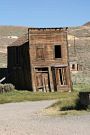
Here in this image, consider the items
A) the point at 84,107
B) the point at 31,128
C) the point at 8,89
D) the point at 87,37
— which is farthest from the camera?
the point at 87,37

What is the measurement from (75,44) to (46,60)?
5417 centimetres

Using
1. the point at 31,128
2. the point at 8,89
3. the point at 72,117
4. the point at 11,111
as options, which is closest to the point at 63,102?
the point at 11,111

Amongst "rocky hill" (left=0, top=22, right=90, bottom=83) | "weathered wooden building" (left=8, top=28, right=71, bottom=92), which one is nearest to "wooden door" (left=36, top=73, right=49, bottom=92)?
"weathered wooden building" (left=8, top=28, right=71, bottom=92)

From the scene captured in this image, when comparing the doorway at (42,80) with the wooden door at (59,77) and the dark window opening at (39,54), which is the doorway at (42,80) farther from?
the dark window opening at (39,54)

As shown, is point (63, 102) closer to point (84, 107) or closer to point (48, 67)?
point (84, 107)

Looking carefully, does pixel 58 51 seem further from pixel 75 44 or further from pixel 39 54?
pixel 75 44

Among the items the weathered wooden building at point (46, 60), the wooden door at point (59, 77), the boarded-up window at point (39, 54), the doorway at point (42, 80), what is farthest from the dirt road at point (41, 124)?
the boarded-up window at point (39, 54)

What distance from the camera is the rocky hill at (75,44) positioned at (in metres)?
83.8

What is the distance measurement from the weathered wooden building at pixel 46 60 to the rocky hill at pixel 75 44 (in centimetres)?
1866

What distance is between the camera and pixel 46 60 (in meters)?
50.9

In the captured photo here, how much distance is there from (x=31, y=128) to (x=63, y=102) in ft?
37.1

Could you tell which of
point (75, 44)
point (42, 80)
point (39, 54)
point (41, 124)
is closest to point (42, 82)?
point (42, 80)

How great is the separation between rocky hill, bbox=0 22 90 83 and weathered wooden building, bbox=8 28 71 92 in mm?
18663

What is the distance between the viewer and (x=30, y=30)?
50625 mm
